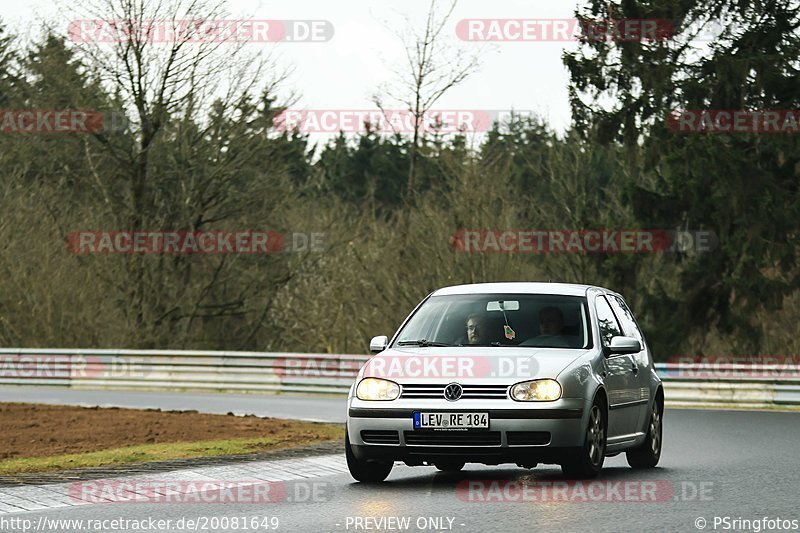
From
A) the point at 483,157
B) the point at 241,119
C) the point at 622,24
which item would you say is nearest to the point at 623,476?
the point at 622,24

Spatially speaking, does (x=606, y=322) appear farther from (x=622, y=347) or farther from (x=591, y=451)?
(x=591, y=451)

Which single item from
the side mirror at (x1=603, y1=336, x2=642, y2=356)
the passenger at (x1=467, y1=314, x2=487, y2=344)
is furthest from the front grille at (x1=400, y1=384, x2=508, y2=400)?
the side mirror at (x1=603, y1=336, x2=642, y2=356)

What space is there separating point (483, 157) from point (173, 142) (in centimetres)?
1003

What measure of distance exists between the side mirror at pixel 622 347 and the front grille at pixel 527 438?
1521 millimetres

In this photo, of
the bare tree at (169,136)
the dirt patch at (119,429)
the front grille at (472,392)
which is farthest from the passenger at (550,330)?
the bare tree at (169,136)

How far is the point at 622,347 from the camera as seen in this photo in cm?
1227

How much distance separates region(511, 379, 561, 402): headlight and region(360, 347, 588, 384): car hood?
52 millimetres

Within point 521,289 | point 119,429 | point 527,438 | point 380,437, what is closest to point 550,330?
point 521,289

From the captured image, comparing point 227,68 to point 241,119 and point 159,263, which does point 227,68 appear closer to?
point 241,119

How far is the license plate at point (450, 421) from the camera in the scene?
435 inches

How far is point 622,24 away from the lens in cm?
3312

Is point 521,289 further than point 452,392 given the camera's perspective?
Yes

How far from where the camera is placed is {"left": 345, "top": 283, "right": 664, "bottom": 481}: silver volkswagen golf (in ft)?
36.3

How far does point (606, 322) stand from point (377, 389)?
277cm
